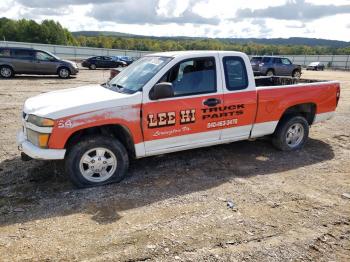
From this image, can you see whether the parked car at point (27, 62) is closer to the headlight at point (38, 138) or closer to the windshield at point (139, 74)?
the windshield at point (139, 74)

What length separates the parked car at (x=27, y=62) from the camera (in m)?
19.0

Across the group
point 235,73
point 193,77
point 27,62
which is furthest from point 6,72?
point 235,73

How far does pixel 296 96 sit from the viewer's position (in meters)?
6.61

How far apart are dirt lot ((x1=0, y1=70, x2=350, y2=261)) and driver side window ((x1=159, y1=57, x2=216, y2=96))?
131 cm

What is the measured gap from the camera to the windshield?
5287 millimetres

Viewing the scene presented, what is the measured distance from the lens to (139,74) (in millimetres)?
5555

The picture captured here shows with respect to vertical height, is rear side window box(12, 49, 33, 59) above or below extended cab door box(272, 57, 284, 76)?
above

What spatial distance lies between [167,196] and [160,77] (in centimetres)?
172

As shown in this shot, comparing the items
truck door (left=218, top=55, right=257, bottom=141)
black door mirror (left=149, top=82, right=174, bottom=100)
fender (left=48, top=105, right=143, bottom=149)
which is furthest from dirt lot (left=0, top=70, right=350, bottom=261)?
black door mirror (left=149, top=82, right=174, bottom=100)

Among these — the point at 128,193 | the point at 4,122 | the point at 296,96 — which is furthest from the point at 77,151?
the point at 4,122

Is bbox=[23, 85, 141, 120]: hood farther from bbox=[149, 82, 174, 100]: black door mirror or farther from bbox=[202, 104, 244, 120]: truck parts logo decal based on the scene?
bbox=[202, 104, 244, 120]: truck parts logo decal

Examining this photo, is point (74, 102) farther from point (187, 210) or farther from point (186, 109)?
point (187, 210)

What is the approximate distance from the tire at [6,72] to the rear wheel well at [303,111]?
663 inches

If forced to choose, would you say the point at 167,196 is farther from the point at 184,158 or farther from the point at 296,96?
the point at 296,96
